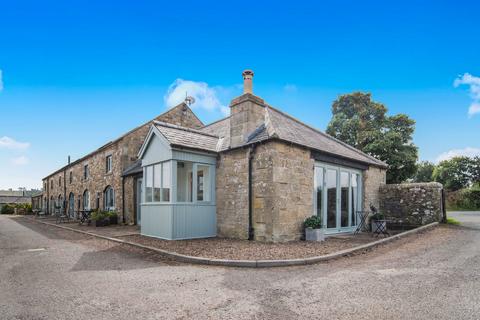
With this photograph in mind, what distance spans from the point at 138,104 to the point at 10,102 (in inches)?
307

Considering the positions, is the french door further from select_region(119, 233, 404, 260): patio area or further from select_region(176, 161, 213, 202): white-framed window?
select_region(176, 161, 213, 202): white-framed window

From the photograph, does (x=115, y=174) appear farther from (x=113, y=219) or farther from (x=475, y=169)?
(x=475, y=169)

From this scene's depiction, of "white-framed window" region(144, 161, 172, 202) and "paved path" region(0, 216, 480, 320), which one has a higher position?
"white-framed window" region(144, 161, 172, 202)

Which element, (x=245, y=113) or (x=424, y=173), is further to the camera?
(x=424, y=173)

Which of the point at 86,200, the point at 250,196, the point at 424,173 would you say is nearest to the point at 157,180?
the point at 250,196

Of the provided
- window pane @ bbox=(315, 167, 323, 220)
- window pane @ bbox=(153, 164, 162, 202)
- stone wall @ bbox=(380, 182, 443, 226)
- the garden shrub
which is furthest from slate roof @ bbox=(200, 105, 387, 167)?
the garden shrub

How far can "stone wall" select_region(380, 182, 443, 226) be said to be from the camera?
43.0 ft

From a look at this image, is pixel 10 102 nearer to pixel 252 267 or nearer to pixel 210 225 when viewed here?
pixel 210 225

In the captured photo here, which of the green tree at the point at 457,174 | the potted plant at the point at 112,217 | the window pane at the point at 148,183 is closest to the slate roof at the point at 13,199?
the potted plant at the point at 112,217

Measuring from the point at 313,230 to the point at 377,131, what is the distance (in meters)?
17.8

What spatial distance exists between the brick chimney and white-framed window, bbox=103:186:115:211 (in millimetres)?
12909

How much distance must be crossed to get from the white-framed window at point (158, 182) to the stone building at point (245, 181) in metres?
0.04

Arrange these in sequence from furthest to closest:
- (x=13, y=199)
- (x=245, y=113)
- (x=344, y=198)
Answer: (x=13, y=199) < (x=344, y=198) < (x=245, y=113)

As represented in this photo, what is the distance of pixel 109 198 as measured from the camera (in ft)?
67.9
